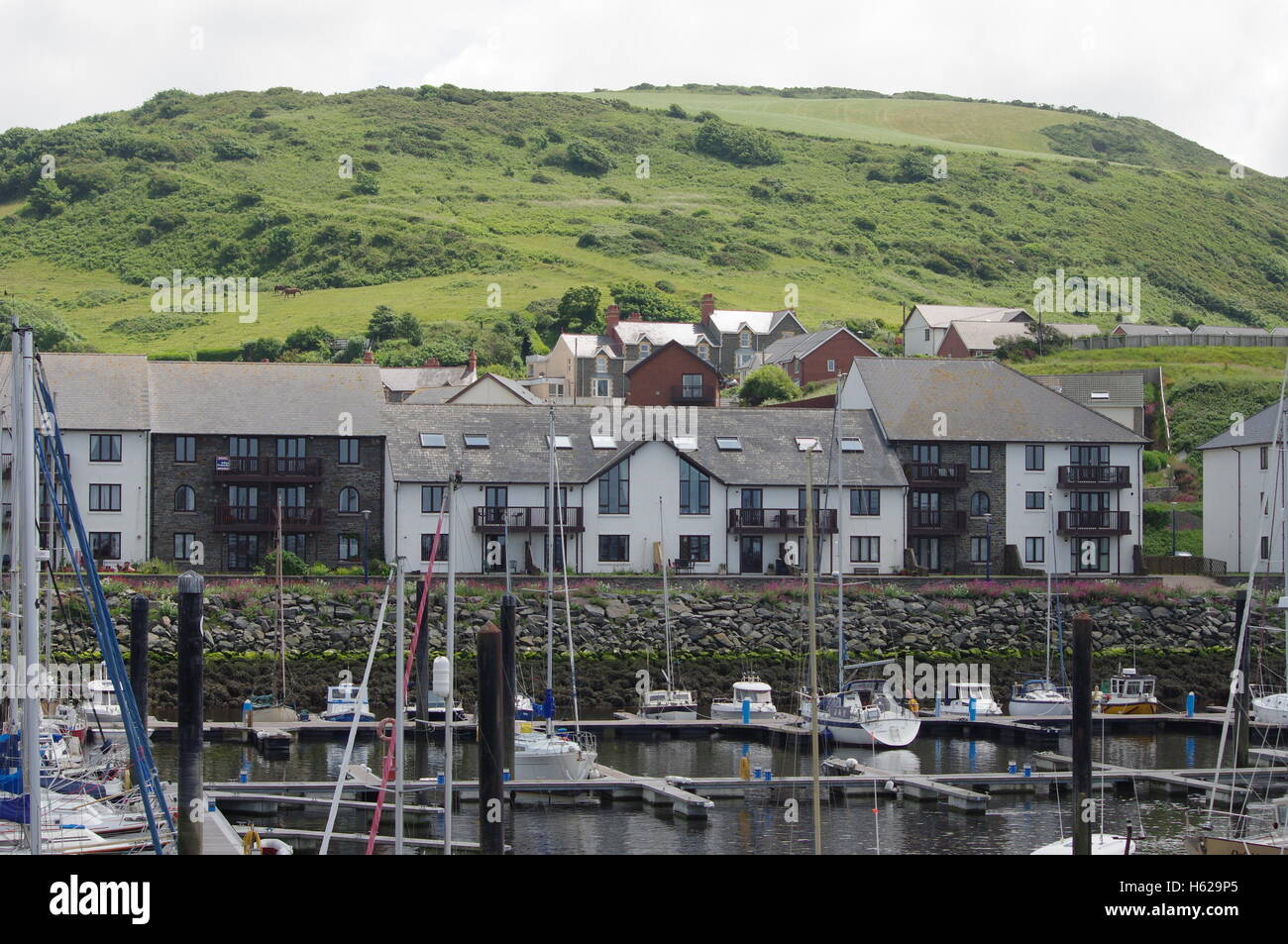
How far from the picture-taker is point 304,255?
18938 cm

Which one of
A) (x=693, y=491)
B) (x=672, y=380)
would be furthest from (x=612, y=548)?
(x=672, y=380)

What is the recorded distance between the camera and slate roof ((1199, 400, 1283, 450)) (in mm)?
73250

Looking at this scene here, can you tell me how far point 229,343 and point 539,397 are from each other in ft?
131

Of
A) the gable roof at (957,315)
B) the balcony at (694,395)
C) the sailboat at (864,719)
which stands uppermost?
the gable roof at (957,315)

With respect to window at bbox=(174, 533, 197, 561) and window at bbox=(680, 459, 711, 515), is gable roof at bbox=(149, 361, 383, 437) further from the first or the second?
window at bbox=(680, 459, 711, 515)

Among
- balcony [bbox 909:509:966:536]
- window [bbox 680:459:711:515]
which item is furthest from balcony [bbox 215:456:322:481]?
balcony [bbox 909:509:966:536]

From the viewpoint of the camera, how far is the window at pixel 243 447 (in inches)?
2731

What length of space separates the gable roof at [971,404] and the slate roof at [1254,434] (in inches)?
187

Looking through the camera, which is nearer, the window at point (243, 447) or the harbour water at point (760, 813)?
the harbour water at point (760, 813)

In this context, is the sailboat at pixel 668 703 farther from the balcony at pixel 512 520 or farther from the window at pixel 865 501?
the window at pixel 865 501

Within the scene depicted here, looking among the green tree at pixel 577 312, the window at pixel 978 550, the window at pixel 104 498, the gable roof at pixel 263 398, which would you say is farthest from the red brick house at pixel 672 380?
the green tree at pixel 577 312

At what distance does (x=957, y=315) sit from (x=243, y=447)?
282 feet

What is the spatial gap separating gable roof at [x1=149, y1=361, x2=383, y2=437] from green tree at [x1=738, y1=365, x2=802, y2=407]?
36.2 metres
